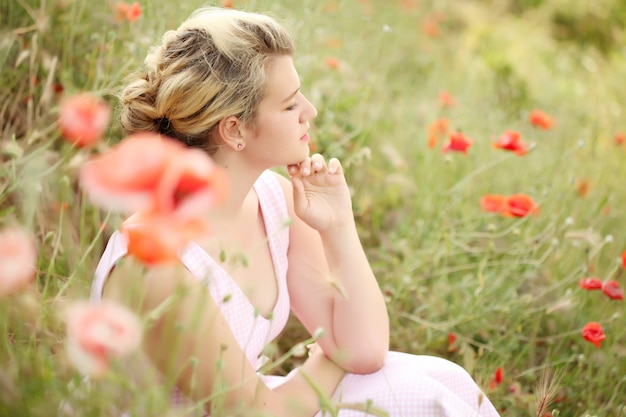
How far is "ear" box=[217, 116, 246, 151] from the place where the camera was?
5.03 feet

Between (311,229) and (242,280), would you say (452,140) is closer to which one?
(311,229)

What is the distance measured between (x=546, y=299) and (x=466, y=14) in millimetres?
4950

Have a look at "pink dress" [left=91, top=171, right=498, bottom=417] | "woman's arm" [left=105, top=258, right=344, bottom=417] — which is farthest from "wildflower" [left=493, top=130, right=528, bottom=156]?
"woman's arm" [left=105, top=258, right=344, bottom=417]

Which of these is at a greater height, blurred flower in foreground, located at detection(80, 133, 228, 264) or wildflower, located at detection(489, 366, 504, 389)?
blurred flower in foreground, located at detection(80, 133, 228, 264)

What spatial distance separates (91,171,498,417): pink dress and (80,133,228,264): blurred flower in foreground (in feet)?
2.32

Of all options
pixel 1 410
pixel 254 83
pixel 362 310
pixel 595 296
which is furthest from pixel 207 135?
pixel 595 296

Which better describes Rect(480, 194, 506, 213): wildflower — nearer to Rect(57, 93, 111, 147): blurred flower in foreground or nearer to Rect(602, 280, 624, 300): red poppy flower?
Rect(602, 280, 624, 300): red poppy flower

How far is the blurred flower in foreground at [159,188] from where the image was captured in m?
0.67

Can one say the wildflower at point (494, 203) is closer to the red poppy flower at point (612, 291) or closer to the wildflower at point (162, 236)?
the red poppy flower at point (612, 291)

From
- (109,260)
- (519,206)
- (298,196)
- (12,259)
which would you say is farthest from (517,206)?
(12,259)

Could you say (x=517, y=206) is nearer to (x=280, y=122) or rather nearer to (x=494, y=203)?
(x=494, y=203)

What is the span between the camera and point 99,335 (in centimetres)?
68

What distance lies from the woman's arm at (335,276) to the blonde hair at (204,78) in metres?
0.28

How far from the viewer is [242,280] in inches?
64.9
